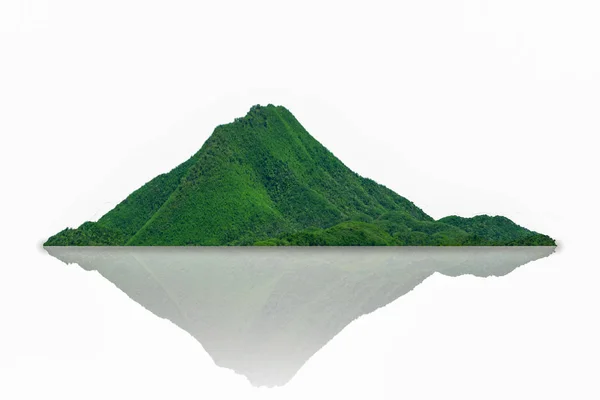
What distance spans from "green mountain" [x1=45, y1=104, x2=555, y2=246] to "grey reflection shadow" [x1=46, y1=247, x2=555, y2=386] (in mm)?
8724

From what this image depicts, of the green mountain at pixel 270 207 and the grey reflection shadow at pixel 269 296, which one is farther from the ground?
the green mountain at pixel 270 207

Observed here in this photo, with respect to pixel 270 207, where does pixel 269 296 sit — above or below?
below

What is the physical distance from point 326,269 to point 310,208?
13.6 m

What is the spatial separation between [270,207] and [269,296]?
55.6ft

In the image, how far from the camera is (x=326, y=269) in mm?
12195

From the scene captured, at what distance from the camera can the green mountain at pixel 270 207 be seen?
22703 mm

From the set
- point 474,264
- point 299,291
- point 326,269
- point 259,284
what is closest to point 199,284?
point 259,284

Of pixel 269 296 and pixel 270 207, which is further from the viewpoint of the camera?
pixel 270 207

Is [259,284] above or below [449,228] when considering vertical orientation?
below

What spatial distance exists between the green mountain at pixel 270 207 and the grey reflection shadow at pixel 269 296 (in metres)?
8.72

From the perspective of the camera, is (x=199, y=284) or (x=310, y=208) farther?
(x=310, y=208)

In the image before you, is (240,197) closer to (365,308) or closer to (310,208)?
(310,208)

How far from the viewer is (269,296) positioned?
869 cm

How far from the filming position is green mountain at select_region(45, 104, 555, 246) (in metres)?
22.7
